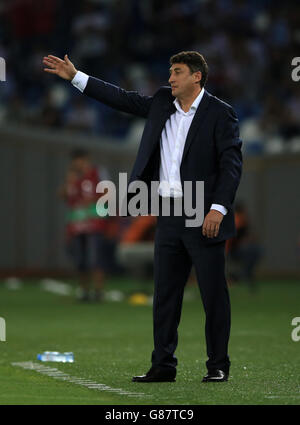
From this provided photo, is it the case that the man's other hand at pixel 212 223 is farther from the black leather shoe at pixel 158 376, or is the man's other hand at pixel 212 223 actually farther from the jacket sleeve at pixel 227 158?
the black leather shoe at pixel 158 376

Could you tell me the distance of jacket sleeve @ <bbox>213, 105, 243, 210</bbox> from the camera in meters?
7.55

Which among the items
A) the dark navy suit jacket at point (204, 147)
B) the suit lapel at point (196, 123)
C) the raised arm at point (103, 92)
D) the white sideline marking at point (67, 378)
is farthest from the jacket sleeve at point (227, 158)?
the white sideline marking at point (67, 378)

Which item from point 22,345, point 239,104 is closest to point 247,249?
point 239,104

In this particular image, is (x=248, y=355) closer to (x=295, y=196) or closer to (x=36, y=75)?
(x=295, y=196)

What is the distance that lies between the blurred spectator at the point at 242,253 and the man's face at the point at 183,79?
1123 centimetres

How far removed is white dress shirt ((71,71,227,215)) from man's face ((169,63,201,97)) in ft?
0.34

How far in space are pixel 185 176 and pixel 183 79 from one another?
65 centimetres

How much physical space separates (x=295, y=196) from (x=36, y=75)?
6.19m

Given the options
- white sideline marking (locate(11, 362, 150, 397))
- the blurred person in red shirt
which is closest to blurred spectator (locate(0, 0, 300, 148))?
the blurred person in red shirt

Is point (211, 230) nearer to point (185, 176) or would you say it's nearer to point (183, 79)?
point (185, 176)

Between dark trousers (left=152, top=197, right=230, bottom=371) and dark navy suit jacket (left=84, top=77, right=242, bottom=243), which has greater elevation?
dark navy suit jacket (left=84, top=77, right=242, bottom=243)

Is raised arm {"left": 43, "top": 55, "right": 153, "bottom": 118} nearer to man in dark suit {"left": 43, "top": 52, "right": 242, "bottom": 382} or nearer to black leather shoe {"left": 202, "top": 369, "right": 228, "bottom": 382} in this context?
man in dark suit {"left": 43, "top": 52, "right": 242, "bottom": 382}

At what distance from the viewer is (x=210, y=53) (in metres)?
24.0

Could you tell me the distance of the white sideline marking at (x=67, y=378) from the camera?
723 centimetres
